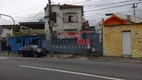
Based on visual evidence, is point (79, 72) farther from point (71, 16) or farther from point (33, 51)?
point (71, 16)

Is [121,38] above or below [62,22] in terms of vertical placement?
below

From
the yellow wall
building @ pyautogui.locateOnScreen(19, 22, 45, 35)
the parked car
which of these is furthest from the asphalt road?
building @ pyautogui.locateOnScreen(19, 22, 45, 35)

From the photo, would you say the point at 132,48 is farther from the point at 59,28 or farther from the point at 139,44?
the point at 59,28

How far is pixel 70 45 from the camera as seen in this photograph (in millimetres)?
31016

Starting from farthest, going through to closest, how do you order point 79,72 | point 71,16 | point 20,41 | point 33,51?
point 71,16, point 20,41, point 33,51, point 79,72

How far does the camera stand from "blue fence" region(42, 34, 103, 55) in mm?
27688

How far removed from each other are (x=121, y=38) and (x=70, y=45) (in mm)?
7565

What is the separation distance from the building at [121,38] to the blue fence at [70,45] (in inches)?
48.3

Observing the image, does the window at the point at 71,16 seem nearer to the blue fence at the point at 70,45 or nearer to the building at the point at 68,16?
the building at the point at 68,16

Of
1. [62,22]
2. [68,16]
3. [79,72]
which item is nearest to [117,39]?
[79,72]

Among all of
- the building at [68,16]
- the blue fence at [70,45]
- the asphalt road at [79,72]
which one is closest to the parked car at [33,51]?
the blue fence at [70,45]

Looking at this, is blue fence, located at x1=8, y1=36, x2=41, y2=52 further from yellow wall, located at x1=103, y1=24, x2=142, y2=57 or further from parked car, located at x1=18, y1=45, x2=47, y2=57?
yellow wall, located at x1=103, y1=24, x2=142, y2=57

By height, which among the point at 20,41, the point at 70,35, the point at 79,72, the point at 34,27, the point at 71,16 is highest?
the point at 71,16

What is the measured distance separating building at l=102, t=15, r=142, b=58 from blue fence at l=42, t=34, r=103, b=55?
1226 millimetres
